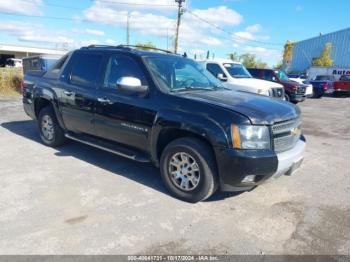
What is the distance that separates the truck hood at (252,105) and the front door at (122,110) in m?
0.63

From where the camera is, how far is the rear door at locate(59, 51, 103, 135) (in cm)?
502

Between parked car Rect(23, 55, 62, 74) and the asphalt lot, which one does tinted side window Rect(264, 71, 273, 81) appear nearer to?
parked car Rect(23, 55, 62, 74)

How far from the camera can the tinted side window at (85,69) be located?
5.05 metres

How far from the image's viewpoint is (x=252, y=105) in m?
3.96

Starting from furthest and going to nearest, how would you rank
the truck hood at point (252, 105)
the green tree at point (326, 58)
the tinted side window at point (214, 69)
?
the green tree at point (326, 58), the tinted side window at point (214, 69), the truck hood at point (252, 105)

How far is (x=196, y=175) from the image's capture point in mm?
3926

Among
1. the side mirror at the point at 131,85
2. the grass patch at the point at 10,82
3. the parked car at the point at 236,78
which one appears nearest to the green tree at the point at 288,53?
the parked car at the point at 236,78

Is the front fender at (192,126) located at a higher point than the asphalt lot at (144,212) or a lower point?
higher

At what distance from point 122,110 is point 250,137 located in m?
1.87

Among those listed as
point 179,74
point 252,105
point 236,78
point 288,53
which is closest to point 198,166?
point 252,105

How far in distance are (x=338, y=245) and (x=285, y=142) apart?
127cm

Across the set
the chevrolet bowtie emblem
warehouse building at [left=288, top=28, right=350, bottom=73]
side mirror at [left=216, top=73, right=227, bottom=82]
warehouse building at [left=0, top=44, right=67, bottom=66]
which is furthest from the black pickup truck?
warehouse building at [left=0, top=44, right=67, bottom=66]

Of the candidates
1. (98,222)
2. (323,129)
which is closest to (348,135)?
(323,129)

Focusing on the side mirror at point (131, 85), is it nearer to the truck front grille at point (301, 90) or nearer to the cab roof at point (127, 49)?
the cab roof at point (127, 49)
